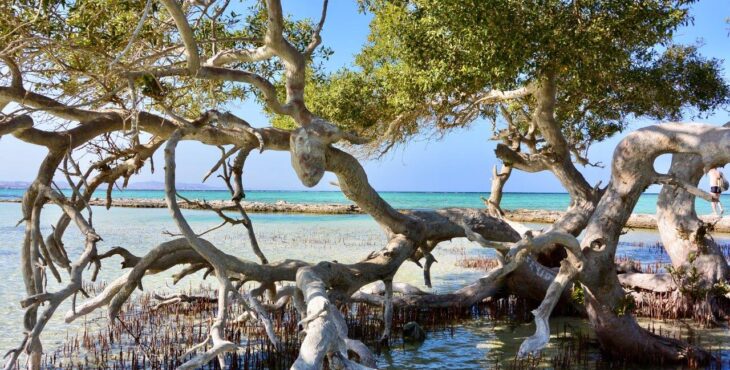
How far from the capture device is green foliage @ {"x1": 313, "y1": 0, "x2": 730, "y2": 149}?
8.12 meters

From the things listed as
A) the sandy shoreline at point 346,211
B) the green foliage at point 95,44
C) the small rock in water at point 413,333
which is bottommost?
the small rock in water at point 413,333

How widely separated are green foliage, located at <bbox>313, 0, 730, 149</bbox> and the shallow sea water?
3.58 meters

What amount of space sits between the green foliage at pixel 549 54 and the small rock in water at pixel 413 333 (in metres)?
3.40

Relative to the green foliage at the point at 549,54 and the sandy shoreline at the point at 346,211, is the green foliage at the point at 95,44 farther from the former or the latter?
the sandy shoreline at the point at 346,211

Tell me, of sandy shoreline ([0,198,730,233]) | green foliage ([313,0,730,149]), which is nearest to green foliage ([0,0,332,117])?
green foliage ([313,0,730,149])

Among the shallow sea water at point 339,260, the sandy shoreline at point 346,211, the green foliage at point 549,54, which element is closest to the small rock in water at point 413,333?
the shallow sea water at point 339,260

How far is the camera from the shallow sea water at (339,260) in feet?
28.5

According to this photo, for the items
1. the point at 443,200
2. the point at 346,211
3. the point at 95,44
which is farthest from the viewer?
the point at 443,200

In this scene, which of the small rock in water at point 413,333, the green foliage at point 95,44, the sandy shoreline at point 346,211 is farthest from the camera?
the sandy shoreline at point 346,211

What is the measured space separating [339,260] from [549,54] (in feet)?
39.1

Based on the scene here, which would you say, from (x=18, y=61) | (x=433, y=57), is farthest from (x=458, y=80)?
(x=18, y=61)

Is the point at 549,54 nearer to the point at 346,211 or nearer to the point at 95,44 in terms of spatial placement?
the point at 95,44

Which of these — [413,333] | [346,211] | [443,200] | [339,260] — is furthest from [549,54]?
[443,200]

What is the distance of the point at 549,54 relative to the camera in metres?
8.48
